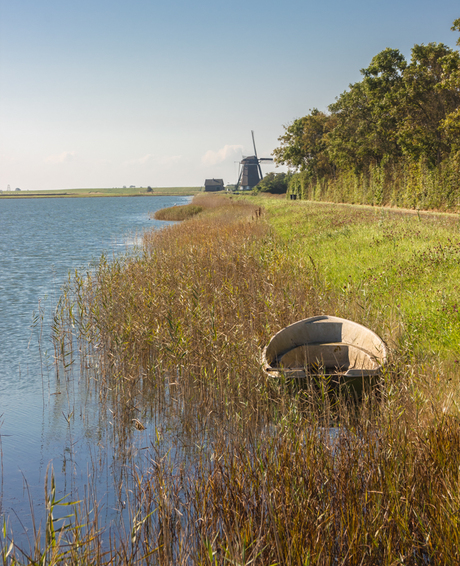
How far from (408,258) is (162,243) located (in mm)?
7786

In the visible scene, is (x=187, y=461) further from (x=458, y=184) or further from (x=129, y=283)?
(x=458, y=184)

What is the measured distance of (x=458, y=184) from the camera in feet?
75.9

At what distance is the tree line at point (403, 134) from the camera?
2412 centimetres

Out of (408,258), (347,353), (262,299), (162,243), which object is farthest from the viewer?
(162,243)

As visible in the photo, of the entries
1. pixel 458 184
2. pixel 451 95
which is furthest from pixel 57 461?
pixel 451 95

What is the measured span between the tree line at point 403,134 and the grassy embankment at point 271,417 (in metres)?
14.5

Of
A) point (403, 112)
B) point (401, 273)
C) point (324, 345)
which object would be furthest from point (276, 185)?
point (324, 345)

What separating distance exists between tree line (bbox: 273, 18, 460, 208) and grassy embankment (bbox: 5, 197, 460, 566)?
47.6 feet

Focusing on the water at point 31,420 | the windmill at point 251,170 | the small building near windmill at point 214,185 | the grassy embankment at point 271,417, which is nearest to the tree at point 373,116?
the grassy embankment at point 271,417

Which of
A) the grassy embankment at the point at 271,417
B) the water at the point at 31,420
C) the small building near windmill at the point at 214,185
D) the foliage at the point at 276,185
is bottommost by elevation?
the water at the point at 31,420

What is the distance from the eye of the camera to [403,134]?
2703cm

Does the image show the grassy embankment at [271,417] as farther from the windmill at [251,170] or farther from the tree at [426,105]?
the windmill at [251,170]

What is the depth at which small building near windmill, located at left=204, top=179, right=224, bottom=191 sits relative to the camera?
127 metres

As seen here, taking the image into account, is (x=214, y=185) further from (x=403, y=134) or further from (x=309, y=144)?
(x=403, y=134)
